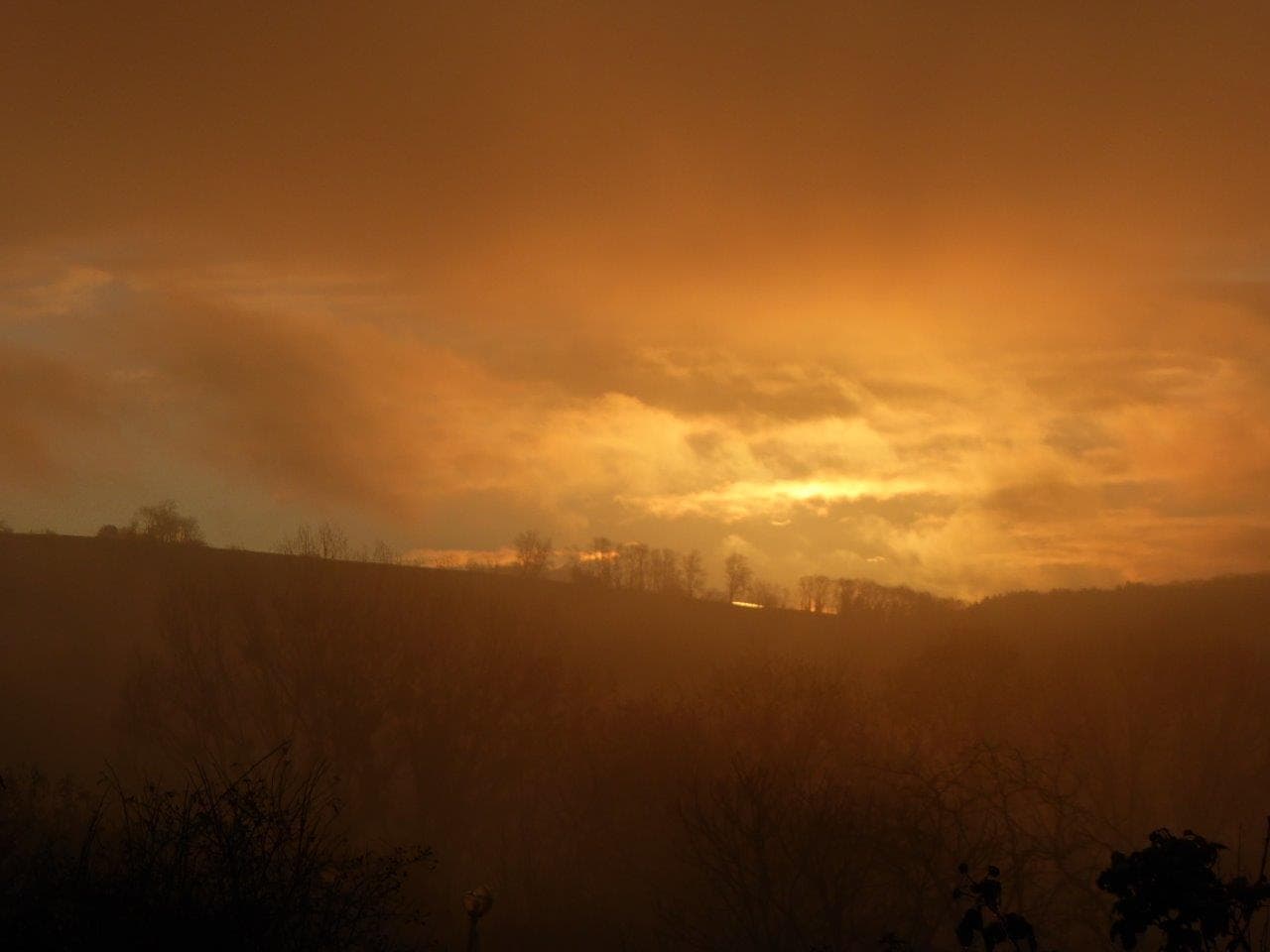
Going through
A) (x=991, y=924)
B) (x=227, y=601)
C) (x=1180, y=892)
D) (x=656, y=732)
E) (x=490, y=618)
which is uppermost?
(x=490, y=618)

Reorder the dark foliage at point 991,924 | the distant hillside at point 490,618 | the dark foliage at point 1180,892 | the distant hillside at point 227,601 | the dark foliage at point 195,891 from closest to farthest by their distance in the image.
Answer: the dark foliage at point 1180,892
the dark foliage at point 991,924
the dark foliage at point 195,891
the distant hillside at point 227,601
the distant hillside at point 490,618

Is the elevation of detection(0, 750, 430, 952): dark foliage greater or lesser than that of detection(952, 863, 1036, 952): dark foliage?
lesser

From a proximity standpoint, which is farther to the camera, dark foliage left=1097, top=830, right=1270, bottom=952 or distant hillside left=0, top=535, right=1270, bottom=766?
distant hillside left=0, top=535, right=1270, bottom=766

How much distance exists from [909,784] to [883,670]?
108 ft

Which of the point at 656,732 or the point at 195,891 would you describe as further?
the point at 656,732

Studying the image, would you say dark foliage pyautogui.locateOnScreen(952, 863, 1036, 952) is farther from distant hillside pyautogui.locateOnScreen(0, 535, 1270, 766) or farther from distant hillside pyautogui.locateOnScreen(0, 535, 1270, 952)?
distant hillside pyautogui.locateOnScreen(0, 535, 1270, 766)

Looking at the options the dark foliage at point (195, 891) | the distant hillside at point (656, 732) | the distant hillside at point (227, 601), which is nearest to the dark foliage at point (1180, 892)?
the dark foliage at point (195, 891)

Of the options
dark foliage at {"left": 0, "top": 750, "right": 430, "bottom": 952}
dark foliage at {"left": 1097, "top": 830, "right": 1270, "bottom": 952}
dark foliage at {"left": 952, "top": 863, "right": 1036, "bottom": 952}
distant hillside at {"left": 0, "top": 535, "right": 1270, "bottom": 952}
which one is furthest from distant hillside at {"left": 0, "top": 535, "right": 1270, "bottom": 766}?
dark foliage at {"left": 1097, "top": 830, "right": 1270, "bottom": 952}

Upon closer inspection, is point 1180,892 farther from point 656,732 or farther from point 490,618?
point 490,618

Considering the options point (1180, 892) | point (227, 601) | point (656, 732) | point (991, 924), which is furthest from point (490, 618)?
point (1180, 892)

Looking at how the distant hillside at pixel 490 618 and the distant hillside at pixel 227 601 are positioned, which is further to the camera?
the distant hillside at pixel 490 618

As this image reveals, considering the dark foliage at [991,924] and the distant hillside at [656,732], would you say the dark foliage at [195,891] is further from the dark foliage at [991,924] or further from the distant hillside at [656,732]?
the distant hillside at [656,732]

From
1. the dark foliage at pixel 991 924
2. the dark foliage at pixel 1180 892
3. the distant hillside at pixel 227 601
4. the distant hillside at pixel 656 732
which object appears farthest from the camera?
the distant hillside at pixel 227 601

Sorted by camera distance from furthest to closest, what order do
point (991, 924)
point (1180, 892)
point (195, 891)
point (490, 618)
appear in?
point (490, 618)
point (195, 891)
point (991, 924)
point (1180, 892)
